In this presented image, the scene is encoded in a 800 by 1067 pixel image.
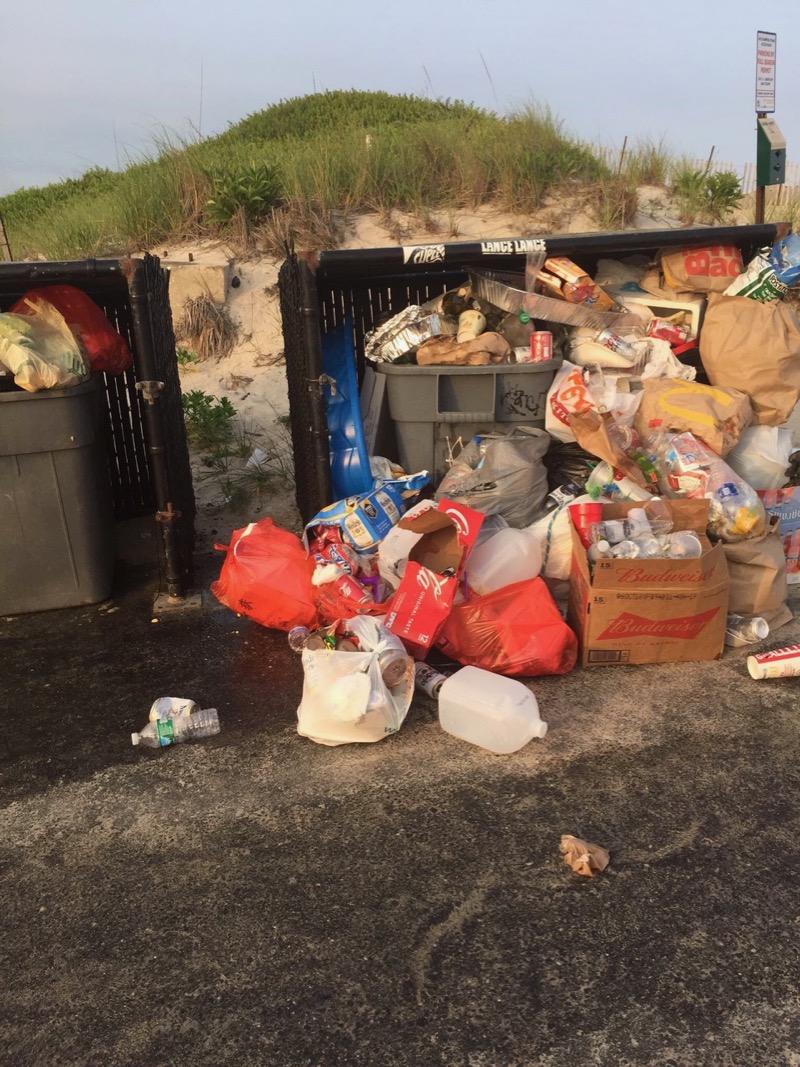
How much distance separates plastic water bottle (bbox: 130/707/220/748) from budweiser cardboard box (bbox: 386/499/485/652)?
71cm

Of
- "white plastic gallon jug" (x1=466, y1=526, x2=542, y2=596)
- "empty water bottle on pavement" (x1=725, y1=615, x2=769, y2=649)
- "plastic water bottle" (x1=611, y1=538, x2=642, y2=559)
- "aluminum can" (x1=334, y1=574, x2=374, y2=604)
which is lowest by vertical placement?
"empty water bottle on pavement" (x1=725, y1=615, x2=769, y2=649)

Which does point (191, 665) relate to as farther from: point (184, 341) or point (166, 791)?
point (184, 341)

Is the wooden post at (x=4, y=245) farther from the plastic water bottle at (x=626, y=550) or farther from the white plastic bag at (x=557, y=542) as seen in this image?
the plastic water bottle at (x=626, y=550)

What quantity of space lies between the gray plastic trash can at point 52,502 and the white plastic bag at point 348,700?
1542mm

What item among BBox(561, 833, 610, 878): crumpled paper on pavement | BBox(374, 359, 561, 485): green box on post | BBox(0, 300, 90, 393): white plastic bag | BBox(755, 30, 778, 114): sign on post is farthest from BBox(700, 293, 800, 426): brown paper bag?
BBox(755, 30, 778, 114): sign on post

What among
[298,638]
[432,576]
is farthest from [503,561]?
[298,638]

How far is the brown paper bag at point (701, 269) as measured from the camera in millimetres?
4309

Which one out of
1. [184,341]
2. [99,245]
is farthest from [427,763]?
[99,245]

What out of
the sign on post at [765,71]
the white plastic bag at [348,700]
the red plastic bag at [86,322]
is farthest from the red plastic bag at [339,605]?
the sign on post at [765,71]

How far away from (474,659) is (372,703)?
24.3 inches

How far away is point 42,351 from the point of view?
366 cm

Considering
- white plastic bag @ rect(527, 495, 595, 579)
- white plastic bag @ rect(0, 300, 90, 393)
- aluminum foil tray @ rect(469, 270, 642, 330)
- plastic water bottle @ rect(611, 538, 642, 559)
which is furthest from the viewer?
aluminum foil tray @ rect(469, 270, 642, 330)

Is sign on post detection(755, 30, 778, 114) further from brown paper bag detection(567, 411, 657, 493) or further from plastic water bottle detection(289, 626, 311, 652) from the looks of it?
plastic water bottle detection(289, 626, 311, 652)

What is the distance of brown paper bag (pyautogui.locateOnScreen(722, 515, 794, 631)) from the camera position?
3.43m
